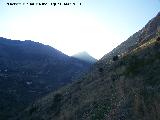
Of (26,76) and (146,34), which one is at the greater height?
(146,34)

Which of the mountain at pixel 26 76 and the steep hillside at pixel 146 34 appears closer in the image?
the steep hillside at pixel 146 34

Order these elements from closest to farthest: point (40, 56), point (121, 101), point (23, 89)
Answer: point (121, 101)
point (23, 89)
point (40, 56)

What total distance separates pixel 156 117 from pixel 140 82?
416 inches

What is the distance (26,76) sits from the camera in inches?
4176

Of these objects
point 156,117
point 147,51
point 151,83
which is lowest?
point 156,117

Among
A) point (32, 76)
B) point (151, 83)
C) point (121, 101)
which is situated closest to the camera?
point (121, 101)

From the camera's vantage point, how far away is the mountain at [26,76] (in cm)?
7044

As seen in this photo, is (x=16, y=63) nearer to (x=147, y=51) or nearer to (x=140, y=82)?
(x=147, y=51)

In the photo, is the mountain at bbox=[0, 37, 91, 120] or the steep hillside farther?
Answer: the mountain at bbox=[0, 37, 91, 120]

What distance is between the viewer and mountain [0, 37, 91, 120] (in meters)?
70.4

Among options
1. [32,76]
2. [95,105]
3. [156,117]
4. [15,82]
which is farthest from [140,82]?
[32,76]

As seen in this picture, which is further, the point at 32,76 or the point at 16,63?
the point at 16,63

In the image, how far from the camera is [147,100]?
1628 centimetres

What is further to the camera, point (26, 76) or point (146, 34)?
point (26, 76)
